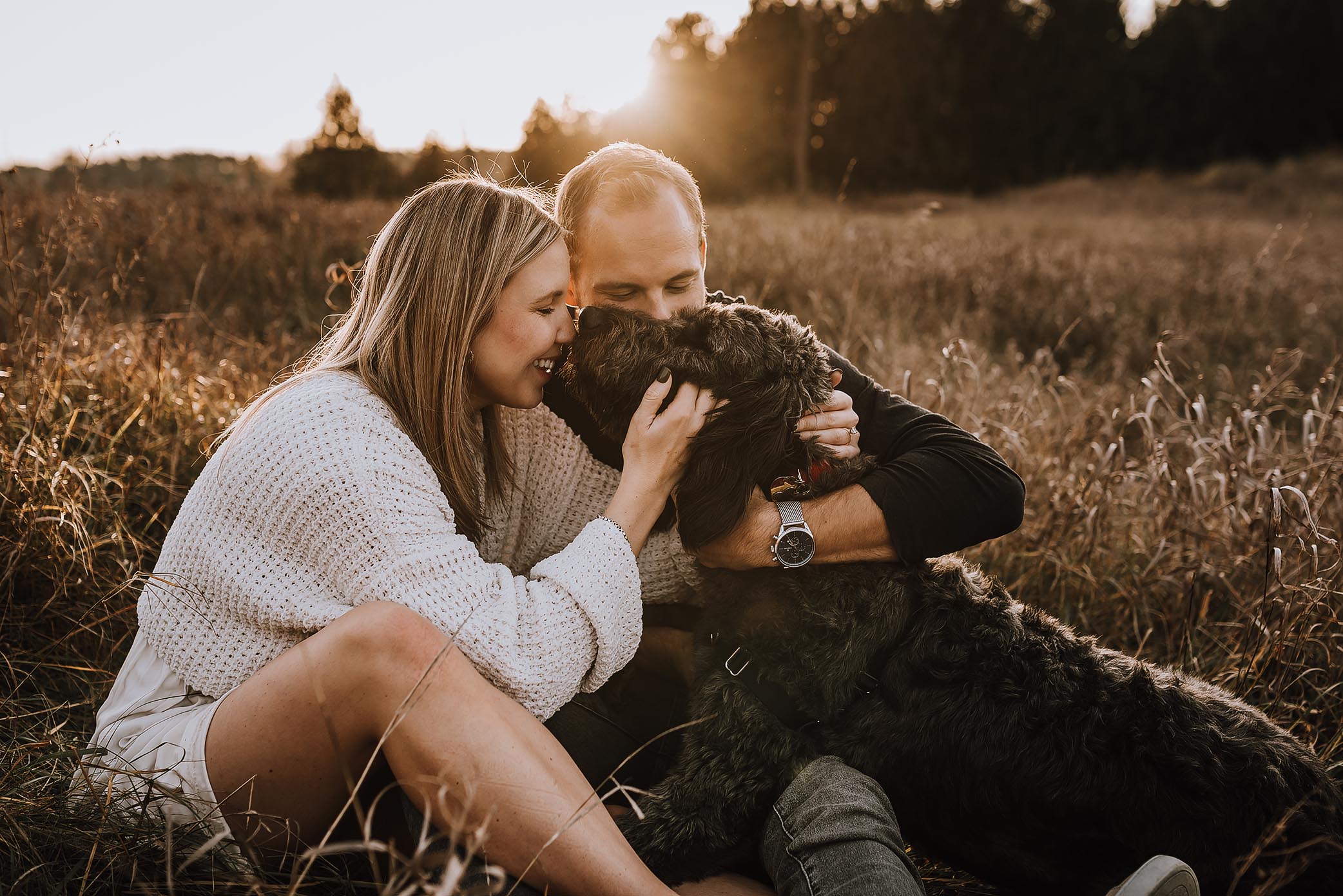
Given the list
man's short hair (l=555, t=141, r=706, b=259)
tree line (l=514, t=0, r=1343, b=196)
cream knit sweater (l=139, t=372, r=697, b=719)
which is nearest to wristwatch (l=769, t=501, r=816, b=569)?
cream knit sweater (l=139, t=372, r=697, b=719)

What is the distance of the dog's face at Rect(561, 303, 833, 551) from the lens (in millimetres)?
2650

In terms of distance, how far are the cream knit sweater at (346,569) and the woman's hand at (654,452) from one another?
→ 0.37 ft

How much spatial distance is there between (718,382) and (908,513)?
2.43ft

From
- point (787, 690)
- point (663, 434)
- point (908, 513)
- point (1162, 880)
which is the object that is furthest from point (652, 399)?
point (1162, 880)

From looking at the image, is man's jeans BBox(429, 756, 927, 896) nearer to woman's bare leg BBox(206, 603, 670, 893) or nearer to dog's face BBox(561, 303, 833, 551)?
woman's bare leg BBox(206, 603, 670, 893)

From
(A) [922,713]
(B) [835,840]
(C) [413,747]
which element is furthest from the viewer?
(A) [922,713]

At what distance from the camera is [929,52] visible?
32469 mm

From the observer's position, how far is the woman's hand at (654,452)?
247 cm

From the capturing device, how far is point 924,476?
2.72 meters

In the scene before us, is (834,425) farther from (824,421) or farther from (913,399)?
(913,399)

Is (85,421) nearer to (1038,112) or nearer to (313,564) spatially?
(313,564)

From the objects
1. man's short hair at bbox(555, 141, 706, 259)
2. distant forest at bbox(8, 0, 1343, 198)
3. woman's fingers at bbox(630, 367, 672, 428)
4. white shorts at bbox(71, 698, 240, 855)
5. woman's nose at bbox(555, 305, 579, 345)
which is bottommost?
white shorts at bbox(71, 698, 240, 855)

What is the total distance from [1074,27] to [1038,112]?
17.9 feet

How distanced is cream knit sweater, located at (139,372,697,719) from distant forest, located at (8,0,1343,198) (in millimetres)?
26905
